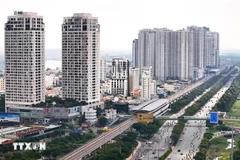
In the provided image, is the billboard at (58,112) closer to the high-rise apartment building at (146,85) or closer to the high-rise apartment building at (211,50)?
the high-rise apartment building at (146,85)

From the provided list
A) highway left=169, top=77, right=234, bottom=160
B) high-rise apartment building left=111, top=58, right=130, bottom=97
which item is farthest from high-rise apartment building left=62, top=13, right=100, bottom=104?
highway left=169, top=77, right=234, bottom=160

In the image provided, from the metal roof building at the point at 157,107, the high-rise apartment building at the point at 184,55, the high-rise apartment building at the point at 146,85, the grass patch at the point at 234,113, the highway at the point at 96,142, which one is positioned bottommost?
the highway at the point at 96,142

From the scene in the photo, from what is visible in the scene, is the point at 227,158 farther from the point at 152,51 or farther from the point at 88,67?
the point at 152,51

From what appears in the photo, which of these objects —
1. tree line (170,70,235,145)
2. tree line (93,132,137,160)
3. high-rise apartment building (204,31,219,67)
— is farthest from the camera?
high-rise apartment building (204,31,219,67)

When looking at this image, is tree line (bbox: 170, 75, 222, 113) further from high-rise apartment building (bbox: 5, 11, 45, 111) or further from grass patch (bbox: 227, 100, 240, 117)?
high-rise apartment building (bbox: 5, 11, 45, 111)

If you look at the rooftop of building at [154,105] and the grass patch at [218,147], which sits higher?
the rooftop of building at [154,105]

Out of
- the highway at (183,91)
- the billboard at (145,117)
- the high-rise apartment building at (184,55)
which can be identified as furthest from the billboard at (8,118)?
the high-rise apartment building at (184,55)
